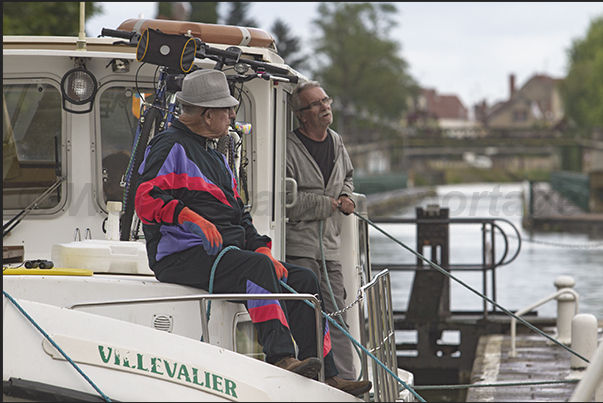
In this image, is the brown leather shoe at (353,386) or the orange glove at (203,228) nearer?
the orange glove at (203,228)

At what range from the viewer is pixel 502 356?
353 inches

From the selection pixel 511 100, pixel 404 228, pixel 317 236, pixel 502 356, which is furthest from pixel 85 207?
pixel 511 100

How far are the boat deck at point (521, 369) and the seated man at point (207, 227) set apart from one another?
3860 millimetres

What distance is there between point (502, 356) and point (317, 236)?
412cm

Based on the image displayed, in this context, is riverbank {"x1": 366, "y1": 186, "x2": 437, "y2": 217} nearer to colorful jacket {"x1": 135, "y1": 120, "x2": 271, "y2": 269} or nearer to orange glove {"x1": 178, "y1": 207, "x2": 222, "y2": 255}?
colorful jacket {"x1": 135, "y1": 120, "x2": 271, "y2": 269}

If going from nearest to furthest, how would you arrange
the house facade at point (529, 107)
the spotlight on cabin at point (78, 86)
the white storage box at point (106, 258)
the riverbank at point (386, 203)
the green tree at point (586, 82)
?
the white storage box at point (106, 258)
the spotlight on cabin at point (78, 86)
the riverbank at point (386, 203)
the green tree at point (586, 82)
the house facade at point (529, 107)

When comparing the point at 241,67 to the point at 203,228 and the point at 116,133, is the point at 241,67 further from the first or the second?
the point at 203,228

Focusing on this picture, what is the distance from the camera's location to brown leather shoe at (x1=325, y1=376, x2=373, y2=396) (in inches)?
158

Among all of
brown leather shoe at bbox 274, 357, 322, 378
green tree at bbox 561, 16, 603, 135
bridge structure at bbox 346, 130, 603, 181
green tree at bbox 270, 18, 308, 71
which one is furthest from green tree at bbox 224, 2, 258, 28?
brown leather shoe at bbox 274, 357, 322, 378

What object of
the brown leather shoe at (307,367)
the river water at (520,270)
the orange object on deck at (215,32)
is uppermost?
the orange object on deck at (215,32)

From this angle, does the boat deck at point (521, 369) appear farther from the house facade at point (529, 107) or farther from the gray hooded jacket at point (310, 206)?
the house facade at point (529, 107)

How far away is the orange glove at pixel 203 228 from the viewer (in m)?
3.90

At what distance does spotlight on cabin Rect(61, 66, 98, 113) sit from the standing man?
141 cm

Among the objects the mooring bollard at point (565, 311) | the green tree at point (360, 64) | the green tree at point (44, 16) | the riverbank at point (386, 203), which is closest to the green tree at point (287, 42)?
the green tree at point (360, 64)
